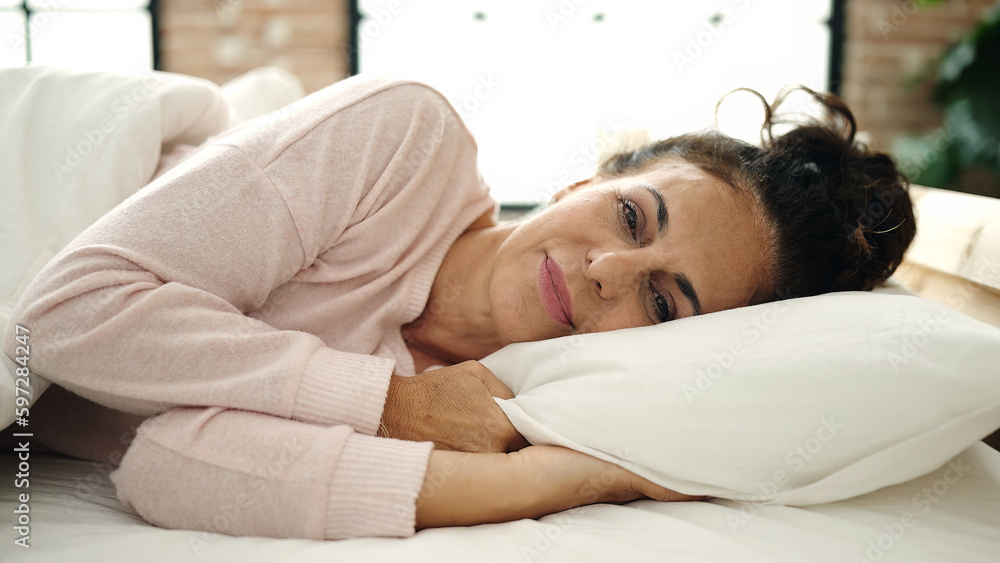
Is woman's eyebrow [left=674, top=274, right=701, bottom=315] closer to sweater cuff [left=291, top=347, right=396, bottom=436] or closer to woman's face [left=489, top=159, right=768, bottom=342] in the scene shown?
woman's face [left=489, top=159, right=768, bottom=342]

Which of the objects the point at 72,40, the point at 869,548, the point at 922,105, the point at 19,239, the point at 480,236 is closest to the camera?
the point at 869,548

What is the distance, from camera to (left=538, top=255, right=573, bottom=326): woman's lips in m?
1.07

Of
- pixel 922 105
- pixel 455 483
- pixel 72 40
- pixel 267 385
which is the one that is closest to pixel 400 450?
pixel 455 483

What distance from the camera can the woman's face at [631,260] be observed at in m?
→ 1.04

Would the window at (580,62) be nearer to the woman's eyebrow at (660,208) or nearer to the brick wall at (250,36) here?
the brick wall at (250,36)

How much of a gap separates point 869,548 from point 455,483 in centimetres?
50

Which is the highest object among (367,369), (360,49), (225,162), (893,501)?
(360,49)

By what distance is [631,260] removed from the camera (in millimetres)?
1027

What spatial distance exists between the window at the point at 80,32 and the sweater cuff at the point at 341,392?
2.85 metres

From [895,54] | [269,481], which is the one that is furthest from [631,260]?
[895,54]

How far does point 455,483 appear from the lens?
2.68ft

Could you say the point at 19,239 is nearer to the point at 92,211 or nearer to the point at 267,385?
the point at 92,211
